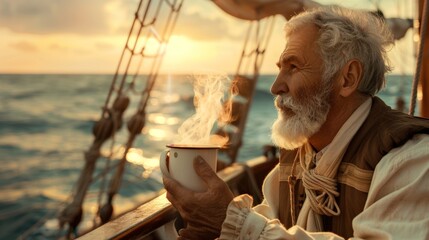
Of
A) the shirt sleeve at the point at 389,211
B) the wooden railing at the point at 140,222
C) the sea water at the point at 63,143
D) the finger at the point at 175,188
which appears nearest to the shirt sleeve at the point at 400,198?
the shirt sleeve at the point at 389,211

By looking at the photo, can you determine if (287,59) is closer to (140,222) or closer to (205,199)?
(205,199)

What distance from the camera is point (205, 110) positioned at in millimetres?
1623

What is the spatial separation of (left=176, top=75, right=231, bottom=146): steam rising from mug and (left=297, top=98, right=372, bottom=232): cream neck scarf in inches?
11.0

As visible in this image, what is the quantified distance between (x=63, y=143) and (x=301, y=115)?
20.9 meters

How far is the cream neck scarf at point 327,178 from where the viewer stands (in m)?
1.55

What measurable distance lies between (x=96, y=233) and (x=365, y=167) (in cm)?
84

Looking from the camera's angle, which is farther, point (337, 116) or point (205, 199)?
point (337, 116)

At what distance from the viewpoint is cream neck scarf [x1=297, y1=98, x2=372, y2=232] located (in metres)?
1.55

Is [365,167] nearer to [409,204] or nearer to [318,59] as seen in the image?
[409,204]

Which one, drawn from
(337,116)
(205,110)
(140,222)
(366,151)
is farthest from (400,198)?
(140,222)

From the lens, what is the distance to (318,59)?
Answer: 5.22 feet

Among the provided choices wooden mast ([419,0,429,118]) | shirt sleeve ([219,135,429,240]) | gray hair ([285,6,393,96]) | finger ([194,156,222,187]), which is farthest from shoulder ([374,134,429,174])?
wooden mast ([419,0,429,118])

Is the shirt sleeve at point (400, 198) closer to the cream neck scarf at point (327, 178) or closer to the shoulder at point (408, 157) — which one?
the shoulder at point (408, 157)

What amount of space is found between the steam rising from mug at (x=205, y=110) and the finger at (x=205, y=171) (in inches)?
7.0
